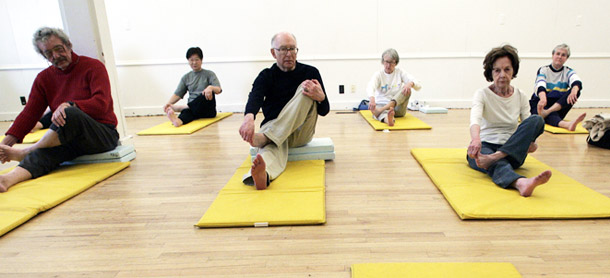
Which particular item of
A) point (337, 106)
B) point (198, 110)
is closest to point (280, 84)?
point (198, 110)

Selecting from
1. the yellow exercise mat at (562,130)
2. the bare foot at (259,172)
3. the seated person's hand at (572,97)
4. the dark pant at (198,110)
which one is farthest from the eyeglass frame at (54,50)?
the seated person's hand at (572,97)

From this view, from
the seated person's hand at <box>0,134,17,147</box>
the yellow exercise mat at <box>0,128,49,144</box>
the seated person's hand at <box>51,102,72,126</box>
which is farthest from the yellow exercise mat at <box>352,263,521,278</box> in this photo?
the yellow exercise mat at <box>0,128,49,144</box>

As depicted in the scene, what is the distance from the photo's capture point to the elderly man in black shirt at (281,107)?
187cm

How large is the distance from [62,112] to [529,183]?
8.63 ft

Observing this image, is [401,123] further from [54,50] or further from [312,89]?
[54,50]

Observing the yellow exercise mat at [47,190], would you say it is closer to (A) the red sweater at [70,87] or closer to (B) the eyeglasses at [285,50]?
(A) the red sweater at [70,87]

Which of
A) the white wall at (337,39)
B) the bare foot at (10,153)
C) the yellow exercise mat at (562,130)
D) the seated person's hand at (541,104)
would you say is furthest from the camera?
the white wall at (337,39)

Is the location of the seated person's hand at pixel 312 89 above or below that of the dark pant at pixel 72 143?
above

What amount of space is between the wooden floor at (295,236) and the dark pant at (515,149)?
1.04 feet

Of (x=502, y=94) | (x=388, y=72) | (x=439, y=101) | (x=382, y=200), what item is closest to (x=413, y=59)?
(x=439, y=101)

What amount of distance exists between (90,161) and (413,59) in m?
4.34

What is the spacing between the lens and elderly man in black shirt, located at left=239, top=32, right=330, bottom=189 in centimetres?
187

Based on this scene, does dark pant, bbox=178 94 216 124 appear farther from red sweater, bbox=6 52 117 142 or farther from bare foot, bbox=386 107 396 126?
bare foot, bbox=386 107 396 126

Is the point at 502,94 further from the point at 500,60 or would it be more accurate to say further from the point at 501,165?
the point at 501,165
